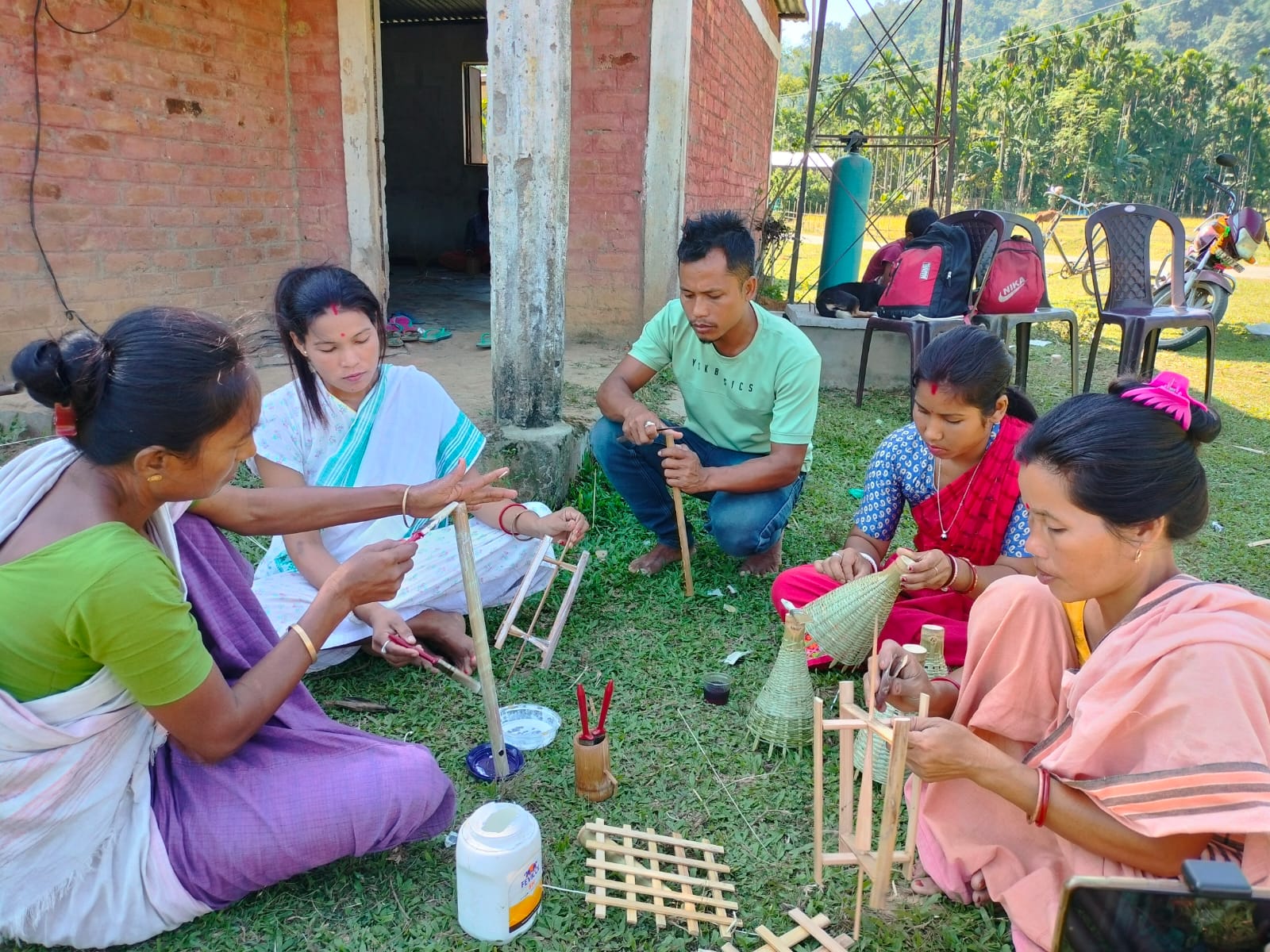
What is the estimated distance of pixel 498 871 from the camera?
1727 millimetres

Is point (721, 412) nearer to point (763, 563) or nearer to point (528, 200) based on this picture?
point (763, 563)

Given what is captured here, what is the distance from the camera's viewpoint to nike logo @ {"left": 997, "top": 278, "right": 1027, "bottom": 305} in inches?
236

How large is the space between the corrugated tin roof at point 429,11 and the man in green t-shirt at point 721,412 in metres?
9.37

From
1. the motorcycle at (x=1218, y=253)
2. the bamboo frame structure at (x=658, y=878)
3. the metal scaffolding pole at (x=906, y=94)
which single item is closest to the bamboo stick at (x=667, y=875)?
the bamboo frame structure at (x=658, y=878)

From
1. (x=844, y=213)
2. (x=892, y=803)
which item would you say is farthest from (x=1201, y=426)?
(x=844, y=213)

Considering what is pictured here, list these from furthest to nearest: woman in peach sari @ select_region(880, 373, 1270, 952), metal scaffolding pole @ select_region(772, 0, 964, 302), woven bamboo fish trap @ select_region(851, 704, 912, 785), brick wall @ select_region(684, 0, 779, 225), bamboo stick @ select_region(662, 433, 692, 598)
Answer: metal scaffolding pole @ select_region(772, 0, 964, 302) → brick wall @ select_region(684, 0, 779, 225) → bamboo stick @ select_region(662, 433, 692, 598) → woven bamboo fish trap @ select_region(851, 704, 912, 785) → woman in peach sari @ select_region(880, 373, 1270, 952)

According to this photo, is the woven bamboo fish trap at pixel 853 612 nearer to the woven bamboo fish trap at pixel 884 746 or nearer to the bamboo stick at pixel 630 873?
the woven bamboo fish trap at pixel 884 746

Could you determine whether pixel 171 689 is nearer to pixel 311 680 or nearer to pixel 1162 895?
pixel 311 680

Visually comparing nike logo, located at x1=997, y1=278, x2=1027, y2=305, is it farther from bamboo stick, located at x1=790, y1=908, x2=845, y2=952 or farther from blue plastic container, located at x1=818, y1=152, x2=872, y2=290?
bamboo stick, located at x1=790, y1=908, x2=845, y2=952

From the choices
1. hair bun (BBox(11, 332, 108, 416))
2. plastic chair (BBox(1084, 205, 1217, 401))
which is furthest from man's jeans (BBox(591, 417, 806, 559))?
plastic chair (BBox(1084, 205, 1217, 401))

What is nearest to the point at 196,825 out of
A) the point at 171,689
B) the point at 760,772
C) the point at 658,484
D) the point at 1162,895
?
the point at 171,689

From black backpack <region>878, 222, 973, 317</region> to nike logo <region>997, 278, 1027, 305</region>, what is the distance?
257 mm

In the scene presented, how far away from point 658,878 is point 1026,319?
5.29m

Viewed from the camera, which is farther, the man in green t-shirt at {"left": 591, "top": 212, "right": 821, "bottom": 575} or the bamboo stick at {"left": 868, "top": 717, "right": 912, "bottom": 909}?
the man in green t-shirt at {"left": 591, "top": 212, "right": 821, "bottom": 575}
